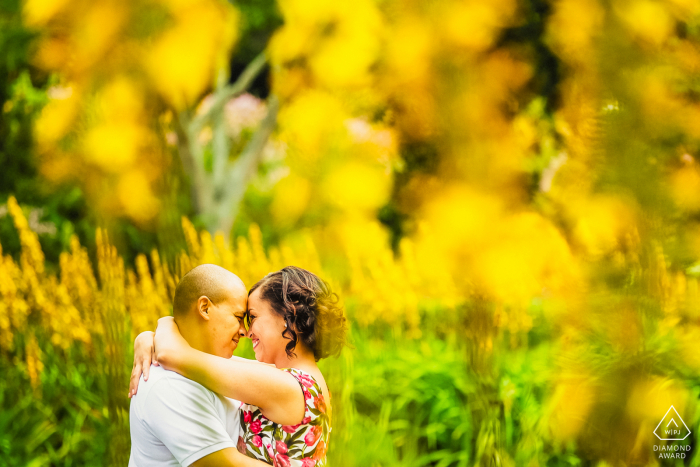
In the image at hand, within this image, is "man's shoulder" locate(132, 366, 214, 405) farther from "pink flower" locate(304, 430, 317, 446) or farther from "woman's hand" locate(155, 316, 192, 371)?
"pink flower" locate(304, 430, 317, 446)

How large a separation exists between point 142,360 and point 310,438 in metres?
0.42

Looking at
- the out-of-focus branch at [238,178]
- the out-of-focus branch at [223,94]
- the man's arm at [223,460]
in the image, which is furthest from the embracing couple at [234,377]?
the out-of-focus branch at [223,94]

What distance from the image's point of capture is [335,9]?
2.57 m

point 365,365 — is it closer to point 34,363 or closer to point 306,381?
point 306,381

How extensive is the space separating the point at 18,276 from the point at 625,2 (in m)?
3.23

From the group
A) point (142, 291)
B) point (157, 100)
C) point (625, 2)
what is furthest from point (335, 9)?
point (625, 2)

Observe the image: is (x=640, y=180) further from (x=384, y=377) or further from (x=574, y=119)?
(x=384, y=377)

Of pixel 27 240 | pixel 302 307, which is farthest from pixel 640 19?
pixel 27 240

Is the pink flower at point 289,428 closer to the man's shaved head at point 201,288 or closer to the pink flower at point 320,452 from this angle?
the pink flower at point 320,452

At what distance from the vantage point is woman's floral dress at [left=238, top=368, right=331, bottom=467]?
121cm

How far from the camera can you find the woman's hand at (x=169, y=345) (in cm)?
117

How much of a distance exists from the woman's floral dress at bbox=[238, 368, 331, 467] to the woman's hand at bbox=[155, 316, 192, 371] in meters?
0.21

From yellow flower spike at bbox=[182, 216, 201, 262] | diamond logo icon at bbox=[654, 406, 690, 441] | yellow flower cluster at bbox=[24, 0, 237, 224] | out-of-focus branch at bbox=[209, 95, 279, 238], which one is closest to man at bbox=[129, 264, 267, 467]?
yellow flower cluster at bbox=[24, 0, 237, 224]

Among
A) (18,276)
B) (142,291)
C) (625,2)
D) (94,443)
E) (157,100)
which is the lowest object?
(94,443)
